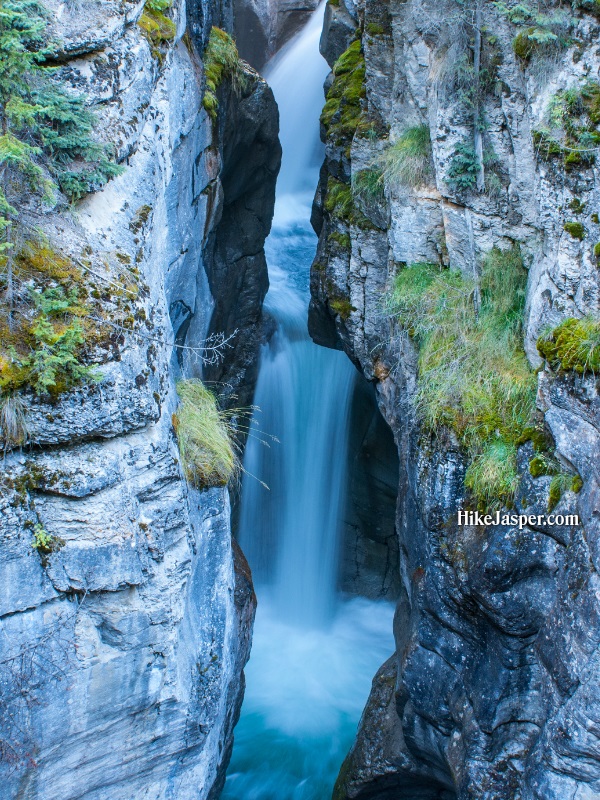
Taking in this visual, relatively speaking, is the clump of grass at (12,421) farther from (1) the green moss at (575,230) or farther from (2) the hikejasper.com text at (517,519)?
(1) the green moss at (575,230)

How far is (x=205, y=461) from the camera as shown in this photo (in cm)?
572

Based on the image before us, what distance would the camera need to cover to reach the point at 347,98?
8.03 meters

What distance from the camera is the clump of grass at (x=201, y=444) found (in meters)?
5.55

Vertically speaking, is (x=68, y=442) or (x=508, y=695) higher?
(x=68, y=442)

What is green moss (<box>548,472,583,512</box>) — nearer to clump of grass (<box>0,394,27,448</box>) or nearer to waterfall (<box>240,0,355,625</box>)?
clump of grass (<box>0,394,27,448</box>)

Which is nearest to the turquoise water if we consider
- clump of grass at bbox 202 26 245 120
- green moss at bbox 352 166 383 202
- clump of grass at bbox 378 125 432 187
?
green moss at bbox 352 166 383 202

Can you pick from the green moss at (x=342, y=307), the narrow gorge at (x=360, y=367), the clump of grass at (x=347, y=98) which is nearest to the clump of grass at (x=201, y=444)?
the narrow gorge at (x=360, y=367)

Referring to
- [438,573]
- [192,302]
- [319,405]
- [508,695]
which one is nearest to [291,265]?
[319,405]

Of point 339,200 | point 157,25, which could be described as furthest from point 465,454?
point 157,25

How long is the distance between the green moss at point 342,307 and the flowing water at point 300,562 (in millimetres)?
2816

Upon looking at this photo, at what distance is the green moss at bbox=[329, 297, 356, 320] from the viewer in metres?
7.86

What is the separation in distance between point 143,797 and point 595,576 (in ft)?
13.4

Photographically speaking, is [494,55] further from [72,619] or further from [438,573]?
[72,619]

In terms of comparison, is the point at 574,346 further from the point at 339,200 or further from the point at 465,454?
the point at 339,200
